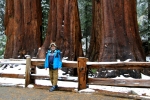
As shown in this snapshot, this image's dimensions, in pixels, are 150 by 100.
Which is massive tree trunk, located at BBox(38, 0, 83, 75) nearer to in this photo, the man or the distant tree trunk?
the distant tree trunk

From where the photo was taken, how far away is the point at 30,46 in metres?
14.9

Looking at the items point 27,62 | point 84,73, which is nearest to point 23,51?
point 27,62

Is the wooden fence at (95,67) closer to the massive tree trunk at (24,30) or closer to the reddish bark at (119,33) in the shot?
the reddish bark at (119,33)

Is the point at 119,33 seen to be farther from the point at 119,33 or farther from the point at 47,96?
the point at 47,96

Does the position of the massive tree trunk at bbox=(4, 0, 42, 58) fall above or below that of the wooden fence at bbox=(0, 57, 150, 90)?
above

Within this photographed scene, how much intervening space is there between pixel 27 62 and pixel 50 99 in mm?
2667

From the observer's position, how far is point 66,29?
12641 mm

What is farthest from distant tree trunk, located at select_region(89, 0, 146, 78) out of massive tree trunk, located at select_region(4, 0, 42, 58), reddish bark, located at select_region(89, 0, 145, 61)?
massive tree trunk, located at select_region(4, 0, 42, 58)

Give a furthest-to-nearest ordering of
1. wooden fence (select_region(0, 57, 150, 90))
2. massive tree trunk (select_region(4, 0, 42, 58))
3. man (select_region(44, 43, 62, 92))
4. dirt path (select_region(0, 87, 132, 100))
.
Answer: massive tree trunk (select_region(4, 0, 42, 58))
man (select_region(44, 43, 62, 92))
wooden fence (select_region(0, 57, 150, 90))
dirt path (select_region(0, 87, 132, 100))

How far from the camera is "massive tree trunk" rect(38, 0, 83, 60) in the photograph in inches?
489

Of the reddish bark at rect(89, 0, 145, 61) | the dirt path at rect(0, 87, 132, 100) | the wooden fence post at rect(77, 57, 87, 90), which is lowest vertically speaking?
the dirt path at rect(0, 87, 132, 100)

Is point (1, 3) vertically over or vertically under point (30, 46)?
over

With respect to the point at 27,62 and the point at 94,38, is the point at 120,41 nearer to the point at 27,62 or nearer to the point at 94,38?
the point at 27,62

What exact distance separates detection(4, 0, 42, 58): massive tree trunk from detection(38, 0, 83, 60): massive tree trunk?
1.82 metres
